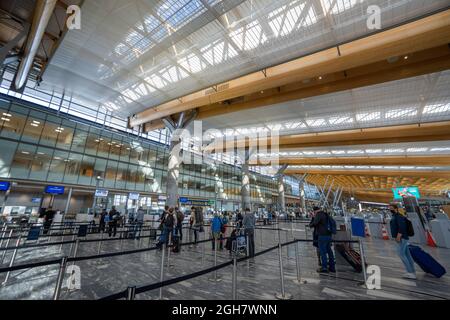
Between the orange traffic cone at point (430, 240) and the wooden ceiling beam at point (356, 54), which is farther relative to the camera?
the orange traffic cone at point (430, 240)

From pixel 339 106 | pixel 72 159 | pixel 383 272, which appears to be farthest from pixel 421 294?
pixel 72 159

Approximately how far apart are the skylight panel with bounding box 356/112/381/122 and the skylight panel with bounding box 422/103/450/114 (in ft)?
7.56

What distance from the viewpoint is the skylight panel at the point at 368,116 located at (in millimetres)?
13094

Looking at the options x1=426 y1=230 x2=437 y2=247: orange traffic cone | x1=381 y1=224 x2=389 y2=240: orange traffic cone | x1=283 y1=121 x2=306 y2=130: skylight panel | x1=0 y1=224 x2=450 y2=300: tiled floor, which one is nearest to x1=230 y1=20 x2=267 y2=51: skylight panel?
x1=0 y1=224 x2=450 y2=300: tiled floor

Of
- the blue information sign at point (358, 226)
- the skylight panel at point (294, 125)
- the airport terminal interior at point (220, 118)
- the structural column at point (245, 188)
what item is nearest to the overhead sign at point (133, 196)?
the airport terminal interior at point (220, 118)

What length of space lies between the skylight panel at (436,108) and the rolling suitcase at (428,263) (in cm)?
1075

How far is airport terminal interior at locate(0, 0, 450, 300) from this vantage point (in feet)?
15.4

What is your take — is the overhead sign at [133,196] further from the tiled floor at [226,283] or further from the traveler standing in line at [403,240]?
the traveler standing in line at [403,240]

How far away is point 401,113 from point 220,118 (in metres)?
12.4

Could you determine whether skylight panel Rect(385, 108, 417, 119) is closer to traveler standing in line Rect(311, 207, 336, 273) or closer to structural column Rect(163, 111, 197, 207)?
traveler standing in line Rect(311, 207, 336, 273)

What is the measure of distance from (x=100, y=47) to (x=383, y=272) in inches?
532

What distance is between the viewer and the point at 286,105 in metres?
13.3

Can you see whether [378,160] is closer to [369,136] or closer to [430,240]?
[369,136]
